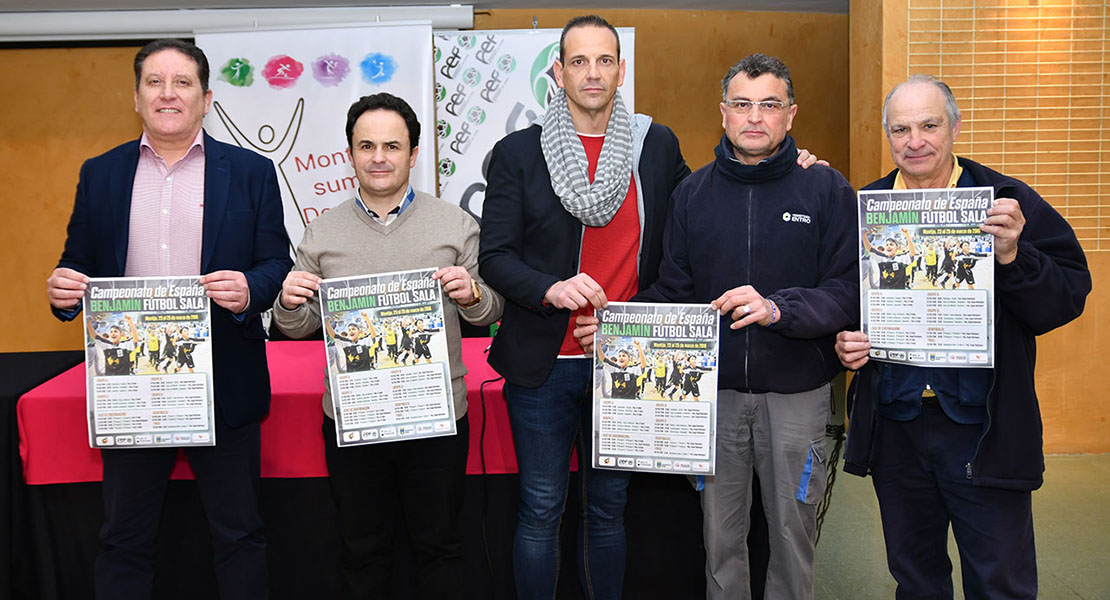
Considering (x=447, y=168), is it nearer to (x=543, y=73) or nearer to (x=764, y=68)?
(x=543, y=73)

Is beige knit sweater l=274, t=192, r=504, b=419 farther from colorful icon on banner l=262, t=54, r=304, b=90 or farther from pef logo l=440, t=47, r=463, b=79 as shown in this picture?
colorful icon on banner l=262, t=54, r=304, b=90

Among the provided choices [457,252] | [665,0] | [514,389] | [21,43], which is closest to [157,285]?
[457,252]

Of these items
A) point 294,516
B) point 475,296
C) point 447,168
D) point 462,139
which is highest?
point 462,139

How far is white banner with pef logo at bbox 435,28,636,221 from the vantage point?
5.11 metres

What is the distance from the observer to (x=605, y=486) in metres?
2.15

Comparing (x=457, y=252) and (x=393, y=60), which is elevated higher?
(x=393, y=60)

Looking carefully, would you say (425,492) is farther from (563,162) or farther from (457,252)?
(563,162)

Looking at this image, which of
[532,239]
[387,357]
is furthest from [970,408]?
[387,357]

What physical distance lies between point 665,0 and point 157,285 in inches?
168

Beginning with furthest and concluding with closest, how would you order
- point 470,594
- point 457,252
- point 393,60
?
point 393,60 → point 470,594 → point 457,252

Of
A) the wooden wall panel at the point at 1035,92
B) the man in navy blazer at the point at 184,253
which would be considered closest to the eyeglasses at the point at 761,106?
the man in navy blazer at the point at 184,253

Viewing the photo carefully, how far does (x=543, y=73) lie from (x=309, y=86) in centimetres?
145

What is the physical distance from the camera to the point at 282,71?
5105 millimetres

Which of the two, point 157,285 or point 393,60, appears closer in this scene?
point 157,285
